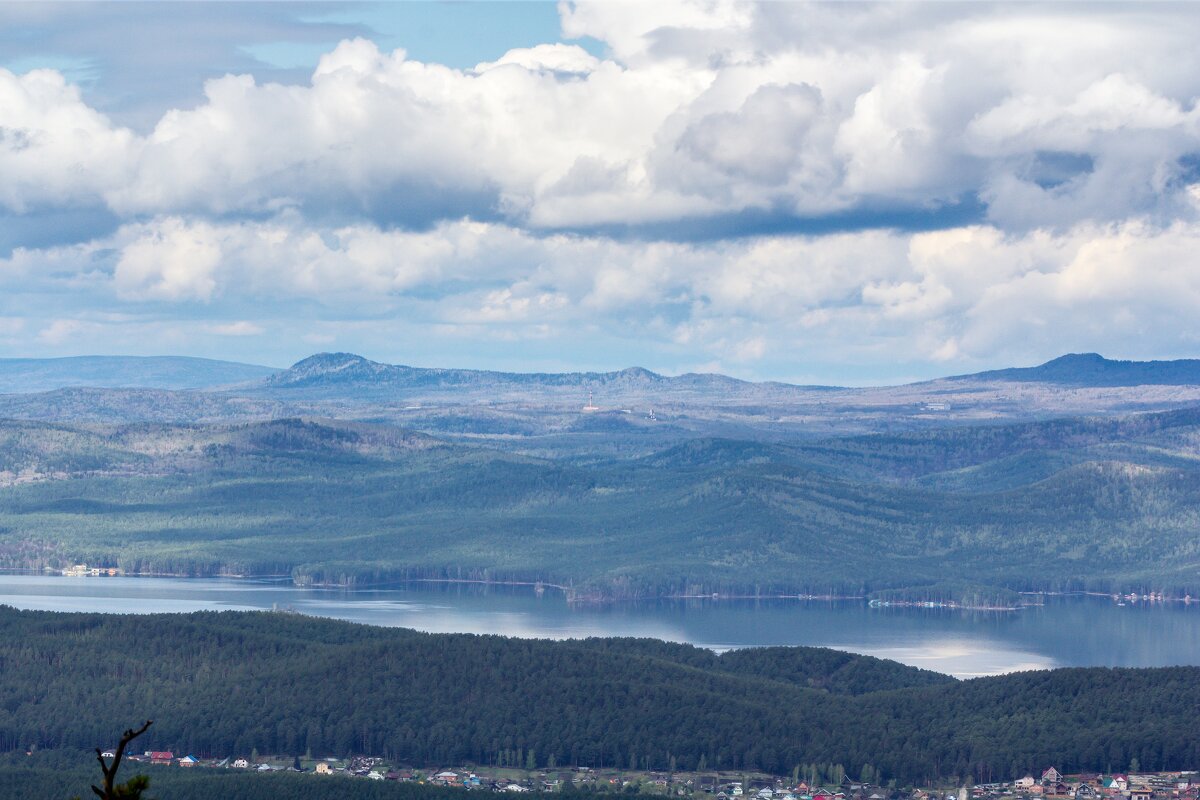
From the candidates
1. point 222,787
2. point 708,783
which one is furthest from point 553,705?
point 222,787

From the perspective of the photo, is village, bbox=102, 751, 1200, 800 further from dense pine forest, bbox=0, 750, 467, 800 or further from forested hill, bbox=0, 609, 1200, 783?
dense pine forest, bbox=0, 750, 467, 800

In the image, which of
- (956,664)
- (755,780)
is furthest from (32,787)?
(956,664)

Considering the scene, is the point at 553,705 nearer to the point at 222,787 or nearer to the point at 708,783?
the point at 708,783

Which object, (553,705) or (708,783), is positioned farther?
(553,705)

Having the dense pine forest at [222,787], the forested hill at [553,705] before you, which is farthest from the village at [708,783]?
the dense pine forest at [222,787]

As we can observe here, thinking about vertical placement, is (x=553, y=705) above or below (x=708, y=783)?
above

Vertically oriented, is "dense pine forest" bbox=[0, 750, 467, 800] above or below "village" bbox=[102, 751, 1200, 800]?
above

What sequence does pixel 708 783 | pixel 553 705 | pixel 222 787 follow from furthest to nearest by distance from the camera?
pixel 553 705 < pixel 708 783 < pixel 222 787

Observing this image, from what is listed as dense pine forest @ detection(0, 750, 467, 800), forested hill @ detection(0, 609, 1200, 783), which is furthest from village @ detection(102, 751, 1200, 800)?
dense pine forest @ detection(0, 750, 467, 800)
